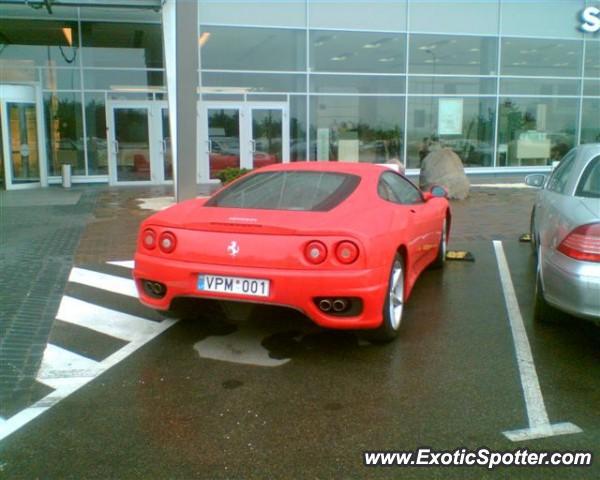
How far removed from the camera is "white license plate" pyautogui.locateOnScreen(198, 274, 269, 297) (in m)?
4.47

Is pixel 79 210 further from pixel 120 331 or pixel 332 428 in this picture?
pixel 332 428

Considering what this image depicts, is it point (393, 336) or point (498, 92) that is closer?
point (393, 336)

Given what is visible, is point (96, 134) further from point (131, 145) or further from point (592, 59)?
point (592, 59)

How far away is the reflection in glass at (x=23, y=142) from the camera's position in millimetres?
16766

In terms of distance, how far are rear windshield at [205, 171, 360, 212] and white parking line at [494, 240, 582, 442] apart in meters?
1.82

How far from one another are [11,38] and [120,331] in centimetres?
1499

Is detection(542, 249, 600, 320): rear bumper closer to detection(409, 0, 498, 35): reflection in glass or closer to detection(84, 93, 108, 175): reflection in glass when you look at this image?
detection(84, 93, 108, 175): reflection in glass

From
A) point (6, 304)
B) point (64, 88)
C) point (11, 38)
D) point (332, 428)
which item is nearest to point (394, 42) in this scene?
point (64, 88)

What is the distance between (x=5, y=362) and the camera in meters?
4.71

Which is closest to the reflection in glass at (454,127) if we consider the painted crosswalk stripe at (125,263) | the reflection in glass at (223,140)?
the reflection in glass at (223,140)

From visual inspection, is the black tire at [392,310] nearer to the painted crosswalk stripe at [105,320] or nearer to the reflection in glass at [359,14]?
the painted crosswalk stripe at [105,320]

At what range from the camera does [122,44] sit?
1816 centimetres

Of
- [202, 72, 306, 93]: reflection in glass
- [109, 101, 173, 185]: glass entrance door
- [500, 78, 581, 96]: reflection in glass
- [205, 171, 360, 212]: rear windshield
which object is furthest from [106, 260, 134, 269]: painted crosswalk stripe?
[500, 78, 581, 96]: reflection in glass

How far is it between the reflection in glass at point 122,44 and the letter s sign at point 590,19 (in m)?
13.4
